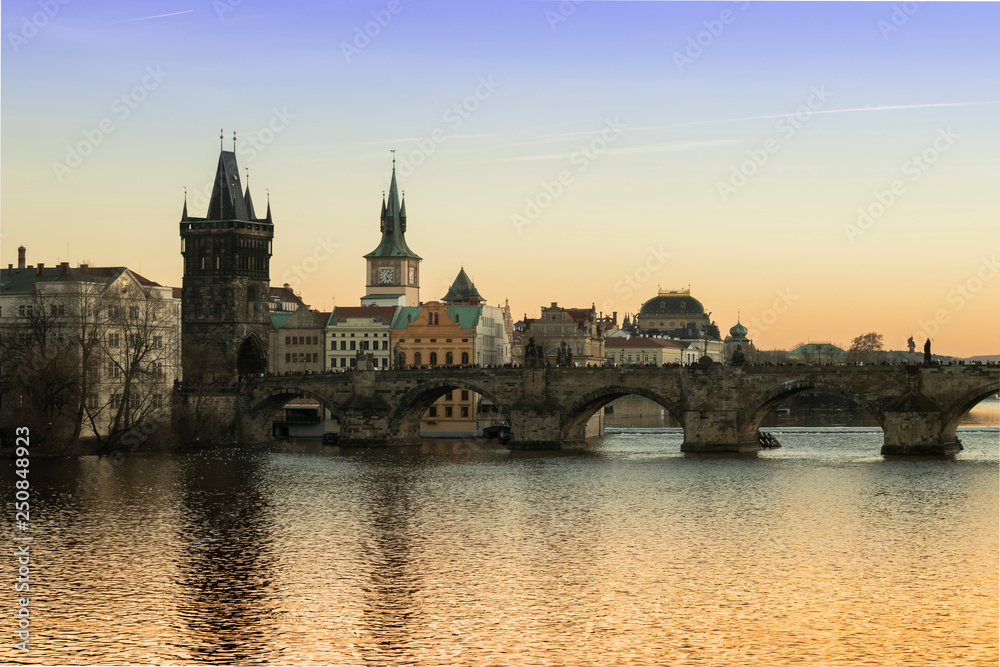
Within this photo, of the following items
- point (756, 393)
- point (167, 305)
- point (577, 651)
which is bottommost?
point (577, 651)

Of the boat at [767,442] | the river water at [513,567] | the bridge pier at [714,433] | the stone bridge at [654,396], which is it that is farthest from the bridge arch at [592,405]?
the river water at [513,567]

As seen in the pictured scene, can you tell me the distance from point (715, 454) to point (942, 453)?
12.8 m

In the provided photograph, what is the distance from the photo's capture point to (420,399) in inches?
3944

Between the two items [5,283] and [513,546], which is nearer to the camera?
[513,546]

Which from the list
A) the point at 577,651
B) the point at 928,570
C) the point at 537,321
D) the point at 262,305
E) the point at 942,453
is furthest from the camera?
the point at 537,321

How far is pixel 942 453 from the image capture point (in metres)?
81.9

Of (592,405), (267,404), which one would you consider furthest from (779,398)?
(267,404)

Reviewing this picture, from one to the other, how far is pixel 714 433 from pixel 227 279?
159ft

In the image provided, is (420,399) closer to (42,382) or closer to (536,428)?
(536,428)

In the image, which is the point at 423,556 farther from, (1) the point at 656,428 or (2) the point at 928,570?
(1) the point at 656,428

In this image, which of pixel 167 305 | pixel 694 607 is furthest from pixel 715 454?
pixel 694 607

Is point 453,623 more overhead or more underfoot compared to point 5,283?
more underfoot

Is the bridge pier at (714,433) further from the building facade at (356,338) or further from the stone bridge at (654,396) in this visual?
the building facade at (356,338)

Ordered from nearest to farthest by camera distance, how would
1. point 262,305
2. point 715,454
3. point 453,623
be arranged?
point 453,623 < point 715,454 < point 262,305
